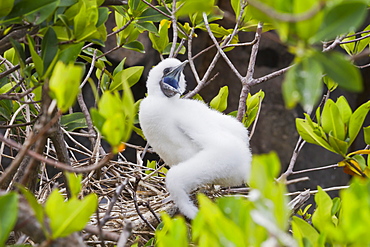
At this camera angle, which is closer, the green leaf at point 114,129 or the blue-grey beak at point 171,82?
the green leaf at point 114,129

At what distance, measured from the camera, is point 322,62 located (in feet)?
1.35

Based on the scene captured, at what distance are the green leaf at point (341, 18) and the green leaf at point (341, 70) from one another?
2 centimetres

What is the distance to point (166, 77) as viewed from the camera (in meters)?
1.15

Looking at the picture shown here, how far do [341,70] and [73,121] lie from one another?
978 mm

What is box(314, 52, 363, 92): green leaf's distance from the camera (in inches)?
16.1

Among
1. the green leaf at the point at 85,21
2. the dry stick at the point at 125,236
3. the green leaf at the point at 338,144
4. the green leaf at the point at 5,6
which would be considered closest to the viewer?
the dry stick at the point at 125,236

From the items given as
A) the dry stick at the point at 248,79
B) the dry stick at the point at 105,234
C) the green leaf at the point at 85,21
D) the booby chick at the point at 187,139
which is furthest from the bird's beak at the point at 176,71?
the dry stick at the point at 105,234

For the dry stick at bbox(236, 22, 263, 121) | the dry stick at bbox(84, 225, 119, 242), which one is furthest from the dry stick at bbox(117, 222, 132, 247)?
the dry stick at bbox(236, 22, 263, 121)

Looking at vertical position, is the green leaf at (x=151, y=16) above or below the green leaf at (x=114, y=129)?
below

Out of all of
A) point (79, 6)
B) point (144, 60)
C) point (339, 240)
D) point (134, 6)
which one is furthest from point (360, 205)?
point (144, 60)

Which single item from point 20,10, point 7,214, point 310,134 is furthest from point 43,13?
point 310,134

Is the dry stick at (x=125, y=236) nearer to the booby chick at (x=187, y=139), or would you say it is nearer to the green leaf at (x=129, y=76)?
the booby chick at (x=187, y=139)

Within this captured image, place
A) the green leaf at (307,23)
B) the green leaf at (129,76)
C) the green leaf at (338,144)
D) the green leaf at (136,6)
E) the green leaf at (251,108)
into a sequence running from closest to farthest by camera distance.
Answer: the green leaf at (307,23) < the green leaf at (338,144) < the green leaf at (136,6) < the green leaf at (129,76) < the green leaf at (251,108)

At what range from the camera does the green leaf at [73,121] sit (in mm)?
1280
